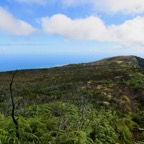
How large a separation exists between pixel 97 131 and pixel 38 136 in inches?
139

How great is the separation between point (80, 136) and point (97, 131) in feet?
7.57

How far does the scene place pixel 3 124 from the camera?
11289mm

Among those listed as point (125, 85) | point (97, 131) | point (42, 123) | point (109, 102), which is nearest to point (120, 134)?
point (97, 131)

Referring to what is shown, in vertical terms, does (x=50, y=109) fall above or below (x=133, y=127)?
above

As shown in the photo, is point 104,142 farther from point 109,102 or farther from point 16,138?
point 109,102

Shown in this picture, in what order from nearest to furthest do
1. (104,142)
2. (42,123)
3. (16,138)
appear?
1. (16,138)
2. (42,123)
3. (104,142)

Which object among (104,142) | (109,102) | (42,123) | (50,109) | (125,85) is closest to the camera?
(42,123)

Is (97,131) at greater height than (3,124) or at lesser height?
lesser

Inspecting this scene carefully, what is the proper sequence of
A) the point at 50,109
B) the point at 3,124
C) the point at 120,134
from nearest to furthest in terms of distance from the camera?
the point at 3,124 < the point at 120,134 < the point at 50,109

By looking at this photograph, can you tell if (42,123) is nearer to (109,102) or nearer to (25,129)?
(25,129)

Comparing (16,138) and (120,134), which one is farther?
(120,134)

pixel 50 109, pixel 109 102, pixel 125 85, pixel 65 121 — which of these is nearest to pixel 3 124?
pixel 65 121

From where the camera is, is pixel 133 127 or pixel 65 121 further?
pixel 133 127

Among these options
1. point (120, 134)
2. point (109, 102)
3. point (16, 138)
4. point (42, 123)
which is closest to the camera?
point (16, 138)
